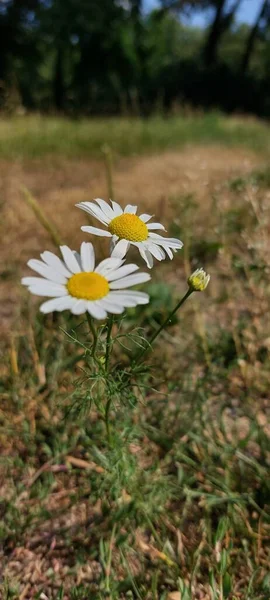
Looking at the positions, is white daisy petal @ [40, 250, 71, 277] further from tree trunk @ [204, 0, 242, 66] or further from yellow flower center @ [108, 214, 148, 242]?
tree trunk @ [204, 0, 242, 66]

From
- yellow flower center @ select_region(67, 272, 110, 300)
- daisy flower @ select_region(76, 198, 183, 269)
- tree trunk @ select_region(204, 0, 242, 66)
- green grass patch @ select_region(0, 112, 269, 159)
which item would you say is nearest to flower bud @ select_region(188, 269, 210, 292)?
daisy flower @ select_region(76, 198, 183, 269)

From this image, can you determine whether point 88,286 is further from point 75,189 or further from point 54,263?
point 75,189

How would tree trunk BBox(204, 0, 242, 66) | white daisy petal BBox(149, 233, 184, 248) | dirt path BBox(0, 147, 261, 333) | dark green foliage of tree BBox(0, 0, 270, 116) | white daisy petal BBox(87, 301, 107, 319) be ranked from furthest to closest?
1. tree trunk BBox(204, 0, 242, 66)
2. dark green foliage of tree BBox(0, 0, 270, 116)
3. dirt path BBox(0, 147, 261, 333)
4. white daisy petal BBox(149, 233, 184, 248)
5. white daisy petal BBox(87, 301, 107, 319)

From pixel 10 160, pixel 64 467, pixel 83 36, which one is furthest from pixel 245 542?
pixel 83 36

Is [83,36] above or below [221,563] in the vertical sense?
above

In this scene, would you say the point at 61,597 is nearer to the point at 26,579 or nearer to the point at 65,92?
the point at 26,579
